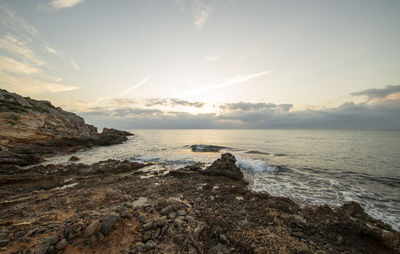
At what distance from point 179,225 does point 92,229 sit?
272 centimetres

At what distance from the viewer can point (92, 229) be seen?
4.41 meters

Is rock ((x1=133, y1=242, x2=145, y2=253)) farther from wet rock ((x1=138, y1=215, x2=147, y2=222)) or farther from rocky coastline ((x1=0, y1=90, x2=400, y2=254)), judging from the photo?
wet rock ((x1=138, y1=215, x2=147, y2=222))

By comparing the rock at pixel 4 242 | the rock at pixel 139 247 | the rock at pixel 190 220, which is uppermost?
the rock at pixel 4 242

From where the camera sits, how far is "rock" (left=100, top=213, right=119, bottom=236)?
15.0 feet

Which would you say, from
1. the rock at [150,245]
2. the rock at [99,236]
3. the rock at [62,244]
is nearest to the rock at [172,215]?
the rock at [150,245]

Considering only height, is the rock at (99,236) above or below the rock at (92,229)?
below

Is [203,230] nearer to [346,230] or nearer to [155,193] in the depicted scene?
[155,193]

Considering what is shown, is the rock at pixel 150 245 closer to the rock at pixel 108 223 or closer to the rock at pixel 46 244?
the rock at pixel 108 223

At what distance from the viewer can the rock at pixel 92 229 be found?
4.31m

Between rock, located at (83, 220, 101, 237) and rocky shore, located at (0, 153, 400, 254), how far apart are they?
0.07 feet

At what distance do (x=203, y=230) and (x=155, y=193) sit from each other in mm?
4751

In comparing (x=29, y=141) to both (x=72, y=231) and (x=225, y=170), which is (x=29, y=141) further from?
(x=225, y=170)

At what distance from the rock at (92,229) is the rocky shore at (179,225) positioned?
0.07 ft

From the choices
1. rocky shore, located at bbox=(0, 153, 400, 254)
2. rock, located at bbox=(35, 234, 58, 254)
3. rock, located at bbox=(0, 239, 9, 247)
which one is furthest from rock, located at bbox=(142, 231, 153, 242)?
rock, located at bbox=(0, 239, 9, 247)
